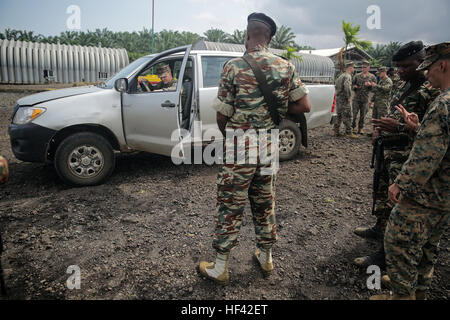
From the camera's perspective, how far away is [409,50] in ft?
7.78

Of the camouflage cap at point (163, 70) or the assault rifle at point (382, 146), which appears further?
the camouflage cap at point (163, 70)

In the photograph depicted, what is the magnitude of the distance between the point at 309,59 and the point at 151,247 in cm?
2869

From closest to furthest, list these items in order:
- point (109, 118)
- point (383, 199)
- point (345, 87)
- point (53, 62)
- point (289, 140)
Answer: point (383, 199) < point (109, 118) < point (289, 140) < point (345, 87) < point (53, 62)

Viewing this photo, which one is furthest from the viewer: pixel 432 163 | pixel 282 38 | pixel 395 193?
Result: pixel 282 38

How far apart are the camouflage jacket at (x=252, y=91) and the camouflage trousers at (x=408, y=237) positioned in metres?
1.06

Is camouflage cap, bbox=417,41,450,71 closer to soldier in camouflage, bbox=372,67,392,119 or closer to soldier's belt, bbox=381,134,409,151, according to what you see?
soldier's belt, bbox=381,134,409,151

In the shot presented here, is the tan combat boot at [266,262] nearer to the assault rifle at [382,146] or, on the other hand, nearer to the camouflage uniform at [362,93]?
the assault rifle at [382,146]

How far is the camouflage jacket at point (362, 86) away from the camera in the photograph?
25.1 feet

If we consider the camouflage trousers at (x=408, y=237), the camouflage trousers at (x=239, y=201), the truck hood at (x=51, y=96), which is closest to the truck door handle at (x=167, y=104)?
the truck hood at (x=51, y=96)

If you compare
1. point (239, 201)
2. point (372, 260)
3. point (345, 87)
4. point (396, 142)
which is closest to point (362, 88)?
point (345, 87)

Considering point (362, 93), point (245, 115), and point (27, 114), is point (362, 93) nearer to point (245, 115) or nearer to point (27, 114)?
point (245, 115)

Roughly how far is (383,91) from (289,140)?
160 inches
